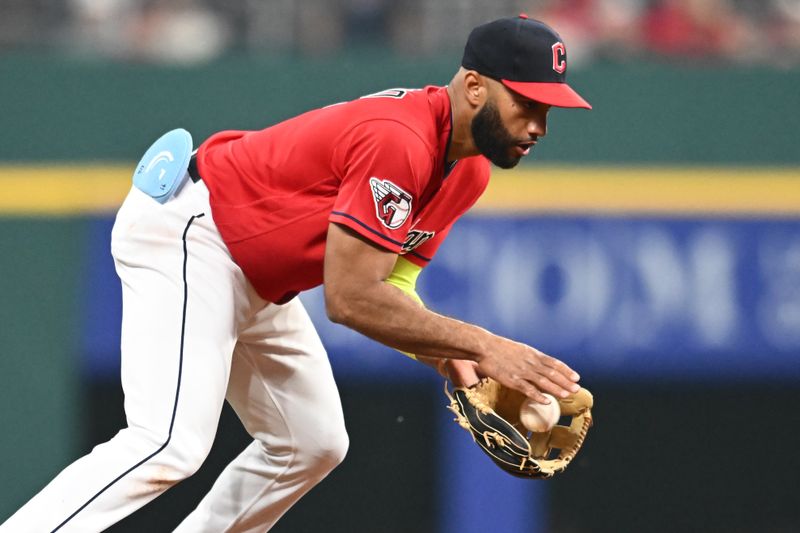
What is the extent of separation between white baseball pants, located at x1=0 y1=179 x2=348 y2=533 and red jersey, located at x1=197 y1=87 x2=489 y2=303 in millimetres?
88

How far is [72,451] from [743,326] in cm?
358

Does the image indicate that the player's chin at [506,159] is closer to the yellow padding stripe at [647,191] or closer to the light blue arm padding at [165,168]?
the light blue arm padding at [165,168]

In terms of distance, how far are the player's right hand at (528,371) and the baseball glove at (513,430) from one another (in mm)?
156

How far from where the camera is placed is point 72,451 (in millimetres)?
7219

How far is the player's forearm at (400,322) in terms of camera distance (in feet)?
12.1

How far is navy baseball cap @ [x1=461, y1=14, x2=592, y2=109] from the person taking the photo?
3.76 meters

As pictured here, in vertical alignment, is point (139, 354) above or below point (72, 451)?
above

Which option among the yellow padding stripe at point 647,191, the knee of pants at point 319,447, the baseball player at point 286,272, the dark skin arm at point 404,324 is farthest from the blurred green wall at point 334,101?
the dark skin arm at point 404,324

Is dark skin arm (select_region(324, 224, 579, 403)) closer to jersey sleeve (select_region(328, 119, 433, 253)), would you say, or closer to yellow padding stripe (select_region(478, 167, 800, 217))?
jersey sleeve (select_region(328, 119, 433, 253))

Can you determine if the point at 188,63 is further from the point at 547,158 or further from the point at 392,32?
the point at 547,158

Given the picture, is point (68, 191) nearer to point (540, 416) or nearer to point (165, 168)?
point (165, 168)

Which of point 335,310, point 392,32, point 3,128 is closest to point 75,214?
point 3,128

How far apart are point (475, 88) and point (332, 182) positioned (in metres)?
0.48

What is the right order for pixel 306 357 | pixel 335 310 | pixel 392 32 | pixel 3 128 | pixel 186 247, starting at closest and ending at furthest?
pixel 335 310, pixel 186 247, pixel 306 357, pixel 3 128, pixel 392 32
